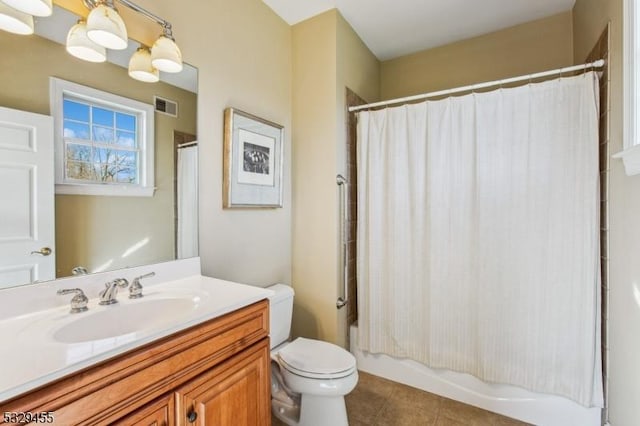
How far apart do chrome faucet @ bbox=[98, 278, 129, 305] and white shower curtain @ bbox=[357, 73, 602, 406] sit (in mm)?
1500

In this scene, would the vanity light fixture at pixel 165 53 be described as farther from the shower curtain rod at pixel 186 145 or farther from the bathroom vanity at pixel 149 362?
the bathroom vanity at pixel 149 362

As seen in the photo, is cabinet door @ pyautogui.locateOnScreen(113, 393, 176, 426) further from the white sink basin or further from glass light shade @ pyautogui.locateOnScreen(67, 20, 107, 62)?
glass light shade @ pyautogui.locateOnScreen(67, 20, 107, 62)

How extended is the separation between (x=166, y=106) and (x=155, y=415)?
126cm

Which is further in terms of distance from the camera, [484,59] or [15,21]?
[484,59]

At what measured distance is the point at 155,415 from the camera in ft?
2.69

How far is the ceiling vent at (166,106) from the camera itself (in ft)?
4.48

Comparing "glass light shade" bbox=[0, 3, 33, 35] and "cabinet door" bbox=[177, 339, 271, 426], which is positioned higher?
"glass light shade" bbox=[0, 3, 33, 35]

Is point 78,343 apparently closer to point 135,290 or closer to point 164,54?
point 135,290

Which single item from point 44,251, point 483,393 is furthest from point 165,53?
point 483,393

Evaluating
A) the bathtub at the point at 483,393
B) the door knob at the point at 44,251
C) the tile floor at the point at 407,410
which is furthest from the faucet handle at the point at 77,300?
the bathtub at the point at 483,393

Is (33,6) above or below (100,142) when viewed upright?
above

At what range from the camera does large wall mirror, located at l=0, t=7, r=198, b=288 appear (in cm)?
97

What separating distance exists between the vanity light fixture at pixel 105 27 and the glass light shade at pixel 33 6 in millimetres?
108

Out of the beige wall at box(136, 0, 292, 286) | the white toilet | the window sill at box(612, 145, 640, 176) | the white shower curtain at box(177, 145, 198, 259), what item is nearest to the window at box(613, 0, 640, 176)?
the window sill at box(612, 145, 640, 176)
